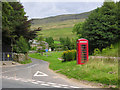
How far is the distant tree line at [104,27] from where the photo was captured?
2906 centimetres

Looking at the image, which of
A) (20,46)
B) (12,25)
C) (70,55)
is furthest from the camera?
(12,25)

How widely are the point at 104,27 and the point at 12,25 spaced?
17568 millimetres

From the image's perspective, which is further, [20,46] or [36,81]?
[20,46]

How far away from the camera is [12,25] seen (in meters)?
32.2

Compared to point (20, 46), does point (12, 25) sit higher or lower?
higher

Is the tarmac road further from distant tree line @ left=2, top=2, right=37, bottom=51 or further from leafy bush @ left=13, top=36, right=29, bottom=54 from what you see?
leafy bush @ left=13, top=36, right=29, bottom=54

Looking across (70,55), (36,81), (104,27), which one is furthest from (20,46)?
(36,81)

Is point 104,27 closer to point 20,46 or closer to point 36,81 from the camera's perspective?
point 20,46

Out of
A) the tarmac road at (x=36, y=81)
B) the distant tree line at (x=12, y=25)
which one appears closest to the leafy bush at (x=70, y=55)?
the tarmac road at (x=36, y=81)

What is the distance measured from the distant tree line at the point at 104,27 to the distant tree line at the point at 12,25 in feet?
44.4

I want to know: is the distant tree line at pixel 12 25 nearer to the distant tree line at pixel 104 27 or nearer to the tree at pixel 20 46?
the tree at pixel 20 46

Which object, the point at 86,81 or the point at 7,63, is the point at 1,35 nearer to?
the point at 7,63

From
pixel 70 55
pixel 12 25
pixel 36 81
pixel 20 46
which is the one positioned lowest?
pixel 36 81

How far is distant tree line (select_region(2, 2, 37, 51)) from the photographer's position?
2965cm
